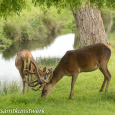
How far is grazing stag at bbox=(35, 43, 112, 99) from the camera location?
262 inches

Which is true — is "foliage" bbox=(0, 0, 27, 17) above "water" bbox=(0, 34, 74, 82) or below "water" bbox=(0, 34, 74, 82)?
above

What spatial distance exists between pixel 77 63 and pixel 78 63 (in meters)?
0.03

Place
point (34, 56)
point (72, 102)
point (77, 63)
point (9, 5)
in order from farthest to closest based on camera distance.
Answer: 1. point (34, 56)
2. point (77, 63)
3. point (72, 102)
4. point (9, 5)

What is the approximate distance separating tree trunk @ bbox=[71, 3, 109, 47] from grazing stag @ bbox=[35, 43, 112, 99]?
584 centimetres

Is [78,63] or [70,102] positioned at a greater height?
[78,63]

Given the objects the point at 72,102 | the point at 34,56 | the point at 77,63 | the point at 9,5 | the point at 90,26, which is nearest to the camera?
the point at 9,5

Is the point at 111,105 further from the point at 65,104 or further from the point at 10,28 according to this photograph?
the point at 10,28

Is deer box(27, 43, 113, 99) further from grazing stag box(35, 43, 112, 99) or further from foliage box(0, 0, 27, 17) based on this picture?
foliage box(0, 0, 27, 17)

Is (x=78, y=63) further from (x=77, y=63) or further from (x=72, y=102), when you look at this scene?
(x=72, y=102)

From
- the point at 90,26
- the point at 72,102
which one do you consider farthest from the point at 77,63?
the point at 90,26

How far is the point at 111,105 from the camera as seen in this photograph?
5859 mm

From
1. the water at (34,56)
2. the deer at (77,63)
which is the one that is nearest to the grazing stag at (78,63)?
the deer at (77,63)

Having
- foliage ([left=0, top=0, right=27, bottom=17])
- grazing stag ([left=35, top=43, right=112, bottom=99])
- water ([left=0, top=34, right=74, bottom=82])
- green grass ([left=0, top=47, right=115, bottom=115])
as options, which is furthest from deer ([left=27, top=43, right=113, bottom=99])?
water ([left=0, top=34, right=74, bottom=82])

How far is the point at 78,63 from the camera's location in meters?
6.73
